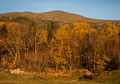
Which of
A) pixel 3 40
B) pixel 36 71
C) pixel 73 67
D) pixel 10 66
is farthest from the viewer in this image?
pixel 3 40

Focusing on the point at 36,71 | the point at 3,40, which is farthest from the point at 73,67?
the point at 3,40

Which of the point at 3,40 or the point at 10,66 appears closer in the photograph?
the point at 10,66

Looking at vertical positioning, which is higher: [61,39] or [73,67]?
[61,39]

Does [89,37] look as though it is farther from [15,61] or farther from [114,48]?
[15,61]

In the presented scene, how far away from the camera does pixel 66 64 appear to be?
81812mm

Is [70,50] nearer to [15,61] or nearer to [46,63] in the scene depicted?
[46,63]

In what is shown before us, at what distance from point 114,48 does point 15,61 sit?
27852 mm

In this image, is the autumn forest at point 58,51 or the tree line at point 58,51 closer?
the autumn forest at point 58,51

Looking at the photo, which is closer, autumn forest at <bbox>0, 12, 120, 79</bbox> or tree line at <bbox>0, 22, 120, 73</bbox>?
autumn forest at <bbox>0, 12, 120, 79</bbox>

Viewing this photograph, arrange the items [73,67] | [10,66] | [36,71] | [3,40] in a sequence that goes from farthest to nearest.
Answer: [3,40]
[73,67]
[10,66]
[36,71]

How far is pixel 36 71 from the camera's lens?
7219 cm

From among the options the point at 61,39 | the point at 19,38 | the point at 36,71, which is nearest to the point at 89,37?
the point at 61,39

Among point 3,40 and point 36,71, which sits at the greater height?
point 3,40

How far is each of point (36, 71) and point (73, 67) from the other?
545 inches
